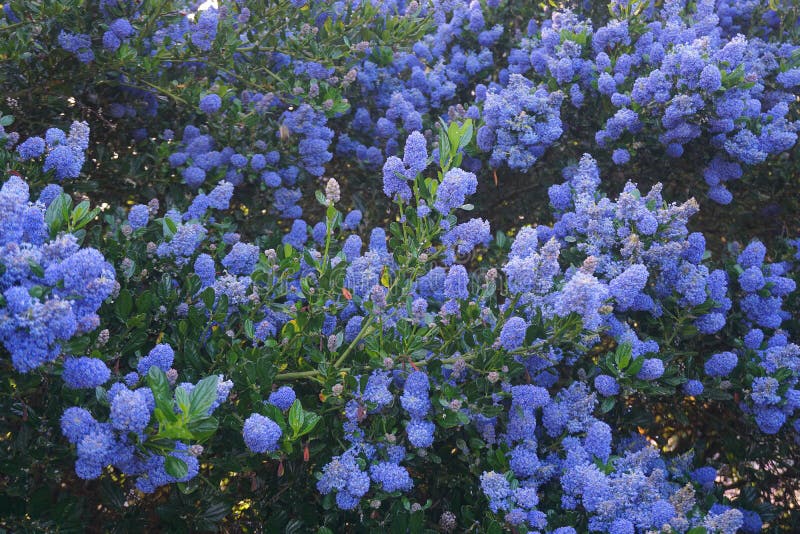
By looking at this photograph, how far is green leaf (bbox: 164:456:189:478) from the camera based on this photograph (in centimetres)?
176

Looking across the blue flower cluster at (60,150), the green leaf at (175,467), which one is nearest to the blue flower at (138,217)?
the blue flower cluster at (60,150)

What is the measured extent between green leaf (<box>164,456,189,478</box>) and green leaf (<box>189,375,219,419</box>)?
0.44ft

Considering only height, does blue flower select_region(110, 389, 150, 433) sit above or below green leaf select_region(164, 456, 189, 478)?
above

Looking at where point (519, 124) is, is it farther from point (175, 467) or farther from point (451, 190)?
point (175, 467)

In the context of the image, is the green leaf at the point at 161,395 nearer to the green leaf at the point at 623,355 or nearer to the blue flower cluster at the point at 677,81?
the green leaf at the point at 623,355

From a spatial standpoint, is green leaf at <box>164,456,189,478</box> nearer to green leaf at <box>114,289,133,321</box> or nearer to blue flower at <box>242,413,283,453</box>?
blue flower at <box>242,413,283,453</box>

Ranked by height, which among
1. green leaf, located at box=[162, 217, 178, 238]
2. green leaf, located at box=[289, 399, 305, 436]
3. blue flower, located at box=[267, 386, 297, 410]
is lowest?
blue flower, located at box=[267, 386, 297, 410]

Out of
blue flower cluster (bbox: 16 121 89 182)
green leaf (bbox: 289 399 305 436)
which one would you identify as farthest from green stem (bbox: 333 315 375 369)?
blue flower cluster (bbox: 16 121 89 182)

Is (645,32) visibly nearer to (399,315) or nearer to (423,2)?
(423,2)

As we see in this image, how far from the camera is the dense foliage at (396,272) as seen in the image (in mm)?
2180

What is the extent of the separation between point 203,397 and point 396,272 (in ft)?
3.42

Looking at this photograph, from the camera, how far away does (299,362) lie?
2543 mm

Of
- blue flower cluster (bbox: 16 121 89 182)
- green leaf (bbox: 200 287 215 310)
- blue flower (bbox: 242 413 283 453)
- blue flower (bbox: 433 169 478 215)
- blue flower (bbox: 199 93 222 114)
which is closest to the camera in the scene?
blue flower (bbox: 242 413 283 453)

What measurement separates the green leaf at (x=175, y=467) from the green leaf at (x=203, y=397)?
0.13 meters
